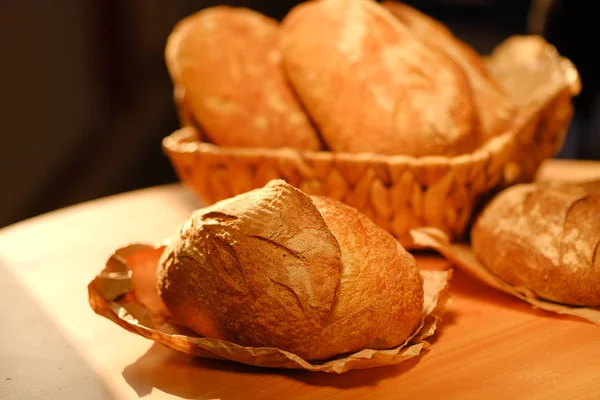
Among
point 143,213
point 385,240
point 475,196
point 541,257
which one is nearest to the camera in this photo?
point 385,240

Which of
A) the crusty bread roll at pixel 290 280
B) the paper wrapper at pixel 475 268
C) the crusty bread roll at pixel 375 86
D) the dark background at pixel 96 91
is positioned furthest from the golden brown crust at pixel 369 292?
the dark background at pixel 96 91

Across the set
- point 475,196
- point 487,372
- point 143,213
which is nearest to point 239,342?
point 487,372

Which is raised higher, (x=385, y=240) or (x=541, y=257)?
(x=385, y=240)

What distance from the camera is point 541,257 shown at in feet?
3.53

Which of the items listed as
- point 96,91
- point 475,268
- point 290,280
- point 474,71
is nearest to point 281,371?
point 290,280

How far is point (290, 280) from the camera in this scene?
0.86m

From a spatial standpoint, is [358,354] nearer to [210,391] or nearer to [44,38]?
[210,391]

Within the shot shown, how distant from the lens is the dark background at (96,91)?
8.80 feet

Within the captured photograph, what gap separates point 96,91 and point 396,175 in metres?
2.34

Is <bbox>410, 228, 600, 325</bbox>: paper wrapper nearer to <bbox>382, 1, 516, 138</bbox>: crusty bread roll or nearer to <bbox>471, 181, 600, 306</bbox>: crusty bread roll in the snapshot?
<bbox>471, 181, 600, 306</bbox>: crusty bread roll

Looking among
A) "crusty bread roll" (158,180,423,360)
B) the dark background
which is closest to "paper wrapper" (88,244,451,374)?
"crusty bread roll" (158,180,423,360)

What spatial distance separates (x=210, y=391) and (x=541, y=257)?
59 cm

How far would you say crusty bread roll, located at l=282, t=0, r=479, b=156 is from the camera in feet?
4.18

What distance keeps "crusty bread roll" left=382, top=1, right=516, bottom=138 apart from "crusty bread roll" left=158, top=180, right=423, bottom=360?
1.93 feet
